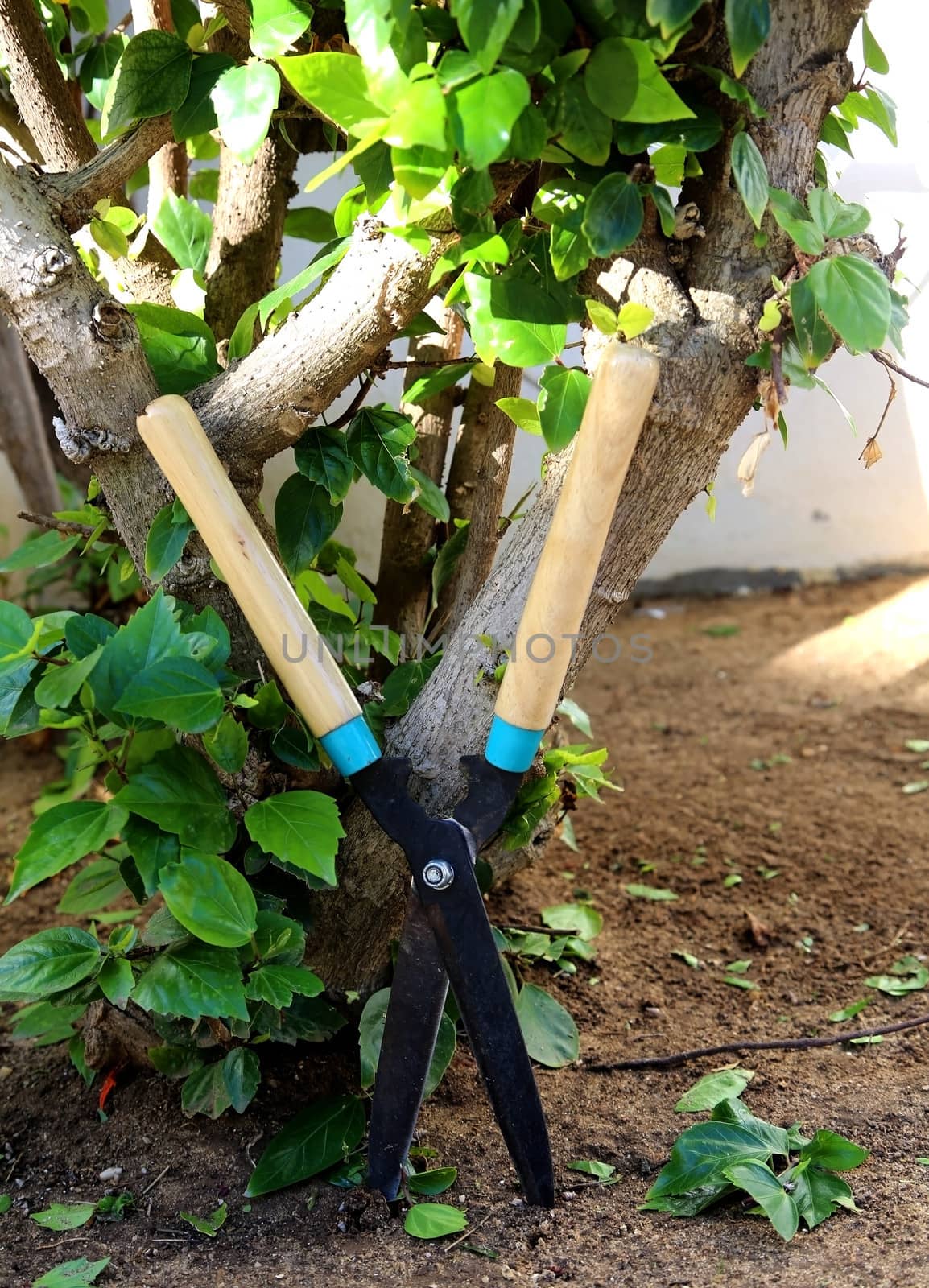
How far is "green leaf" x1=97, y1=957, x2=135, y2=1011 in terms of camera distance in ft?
2.87

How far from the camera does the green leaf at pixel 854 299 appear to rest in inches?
29.6

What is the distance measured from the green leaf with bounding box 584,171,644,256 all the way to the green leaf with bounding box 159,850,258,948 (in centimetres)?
53

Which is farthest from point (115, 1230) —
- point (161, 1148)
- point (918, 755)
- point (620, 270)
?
point (918, 755)

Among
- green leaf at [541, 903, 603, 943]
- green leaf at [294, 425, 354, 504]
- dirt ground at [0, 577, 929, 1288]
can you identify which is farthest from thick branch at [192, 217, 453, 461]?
green leaf at [541, 903, 603, 943]

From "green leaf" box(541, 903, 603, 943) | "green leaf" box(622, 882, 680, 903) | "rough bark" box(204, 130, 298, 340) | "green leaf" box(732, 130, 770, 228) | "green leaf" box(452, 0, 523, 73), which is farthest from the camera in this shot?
"green leaf" box(622, 882, 680, 903)

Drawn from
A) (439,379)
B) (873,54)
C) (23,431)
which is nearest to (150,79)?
(439,379)

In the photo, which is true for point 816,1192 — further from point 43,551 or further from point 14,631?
point 43,551

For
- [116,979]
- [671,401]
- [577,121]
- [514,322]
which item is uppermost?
[577,121]

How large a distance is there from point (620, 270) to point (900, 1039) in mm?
837

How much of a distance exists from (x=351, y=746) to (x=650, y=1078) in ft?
1.68

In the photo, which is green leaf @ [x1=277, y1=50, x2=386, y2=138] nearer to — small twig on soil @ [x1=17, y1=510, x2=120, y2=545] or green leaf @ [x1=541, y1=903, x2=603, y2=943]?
small twig on soil @ [x1=17, y1=510, x2=120, y2=545]

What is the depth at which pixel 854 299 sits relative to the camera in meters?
0.76

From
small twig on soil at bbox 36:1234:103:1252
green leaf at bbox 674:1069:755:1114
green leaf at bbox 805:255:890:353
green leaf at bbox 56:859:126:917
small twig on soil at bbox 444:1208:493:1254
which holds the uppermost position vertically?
green leaf at bbox 805:255:890:353

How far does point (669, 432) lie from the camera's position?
867 mm
